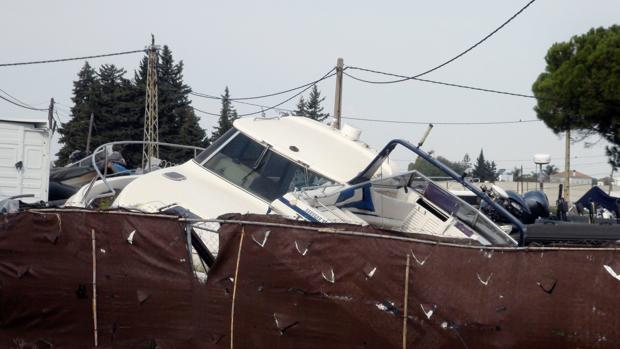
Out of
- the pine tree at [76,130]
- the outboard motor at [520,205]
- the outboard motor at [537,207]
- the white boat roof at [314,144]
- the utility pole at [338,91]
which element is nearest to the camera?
the white boat roof at [314,144]

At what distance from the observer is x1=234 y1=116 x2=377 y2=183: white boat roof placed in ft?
38.4

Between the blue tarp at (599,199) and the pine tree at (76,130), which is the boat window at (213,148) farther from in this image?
the pine tree at (76,130)

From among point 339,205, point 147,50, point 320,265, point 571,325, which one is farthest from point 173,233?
point 147,50


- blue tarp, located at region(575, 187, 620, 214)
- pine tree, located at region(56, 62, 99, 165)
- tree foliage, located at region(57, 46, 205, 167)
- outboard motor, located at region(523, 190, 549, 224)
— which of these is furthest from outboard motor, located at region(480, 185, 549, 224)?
pine tree, located at region(56, 62, 99, 165)

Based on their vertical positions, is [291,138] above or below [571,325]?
above

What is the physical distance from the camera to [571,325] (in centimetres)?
712

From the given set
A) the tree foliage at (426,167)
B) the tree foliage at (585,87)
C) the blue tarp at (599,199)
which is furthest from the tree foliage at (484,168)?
the blue tarp at (599,199)

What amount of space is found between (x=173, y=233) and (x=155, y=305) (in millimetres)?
765

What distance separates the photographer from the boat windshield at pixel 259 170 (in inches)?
452

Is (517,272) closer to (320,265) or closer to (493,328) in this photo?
(493,328)

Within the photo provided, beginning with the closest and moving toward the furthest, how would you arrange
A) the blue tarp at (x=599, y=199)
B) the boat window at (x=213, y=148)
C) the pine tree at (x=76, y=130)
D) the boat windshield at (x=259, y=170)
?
1. the boat windshield at (x=259, y=170)
2. the boat window at (x=213, y=148)
3. the blue tarp at (x=599, y=199)
4. the pine tree at (x=76, y=130)

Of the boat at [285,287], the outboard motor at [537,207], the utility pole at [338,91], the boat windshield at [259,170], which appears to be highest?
the utility pole at [338,91]

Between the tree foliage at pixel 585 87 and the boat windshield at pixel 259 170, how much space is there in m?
20.9

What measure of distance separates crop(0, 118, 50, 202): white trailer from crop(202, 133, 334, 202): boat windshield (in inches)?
217
